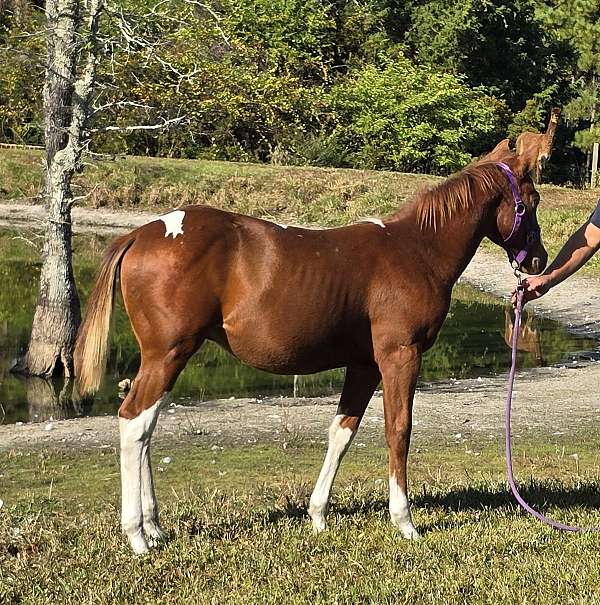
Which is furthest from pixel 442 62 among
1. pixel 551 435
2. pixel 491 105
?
pixel 551 435

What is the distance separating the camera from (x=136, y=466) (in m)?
5.68

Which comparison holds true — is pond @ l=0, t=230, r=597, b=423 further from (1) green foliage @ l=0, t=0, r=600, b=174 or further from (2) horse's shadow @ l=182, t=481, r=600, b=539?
(1) green foliage @ l=0, t=0, r=600, b=174

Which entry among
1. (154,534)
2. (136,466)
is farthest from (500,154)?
(154,534)

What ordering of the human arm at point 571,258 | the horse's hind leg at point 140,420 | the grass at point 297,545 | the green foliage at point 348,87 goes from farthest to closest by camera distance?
the green foliage at point 348,87 < the human arm at point 571,258 < the horse's hind leg at point 140,420 < the grass at point 297,545

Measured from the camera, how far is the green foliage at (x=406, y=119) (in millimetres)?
41469

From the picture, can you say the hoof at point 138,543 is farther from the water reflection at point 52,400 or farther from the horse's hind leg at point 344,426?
the water reflection at point 52,400

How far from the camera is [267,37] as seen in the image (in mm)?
45156

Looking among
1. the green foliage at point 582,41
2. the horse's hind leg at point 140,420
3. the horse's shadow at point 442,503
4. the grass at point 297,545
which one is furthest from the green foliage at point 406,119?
the horse's hind leg at point 140,420

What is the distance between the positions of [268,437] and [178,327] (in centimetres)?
547

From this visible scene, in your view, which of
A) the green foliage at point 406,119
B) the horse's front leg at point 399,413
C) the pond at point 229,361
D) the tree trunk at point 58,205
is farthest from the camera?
the green foliage at point 406,119

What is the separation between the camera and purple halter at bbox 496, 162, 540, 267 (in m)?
6.43

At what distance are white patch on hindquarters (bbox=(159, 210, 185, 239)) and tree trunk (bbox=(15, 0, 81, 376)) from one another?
941 centimetres

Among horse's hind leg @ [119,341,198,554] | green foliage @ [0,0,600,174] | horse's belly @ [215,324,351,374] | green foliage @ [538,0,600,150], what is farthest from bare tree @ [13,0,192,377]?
green foliage @ [538,0,600,150]

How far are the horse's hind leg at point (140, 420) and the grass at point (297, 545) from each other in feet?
0.65
